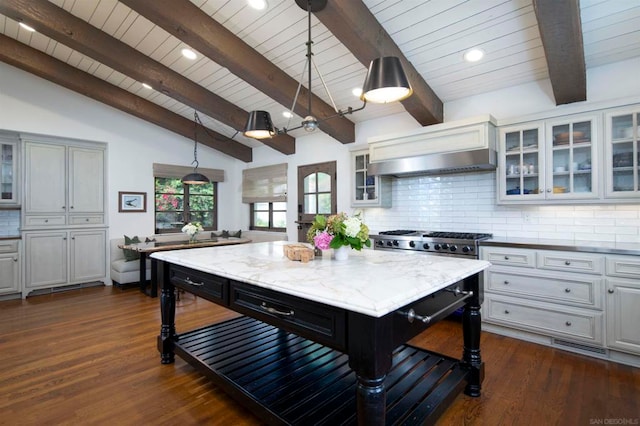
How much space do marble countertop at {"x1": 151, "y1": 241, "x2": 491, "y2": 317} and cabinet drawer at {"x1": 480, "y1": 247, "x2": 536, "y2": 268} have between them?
4.64 feet

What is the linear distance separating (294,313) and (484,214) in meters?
3.07

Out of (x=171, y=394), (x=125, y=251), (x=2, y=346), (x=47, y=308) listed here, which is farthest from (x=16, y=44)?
(x=171, y=394)

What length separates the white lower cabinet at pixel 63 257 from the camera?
4.75 meters

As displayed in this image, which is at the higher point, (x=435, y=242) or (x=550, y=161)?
(x=550, y=161)

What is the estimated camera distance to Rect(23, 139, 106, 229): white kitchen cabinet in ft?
15.6

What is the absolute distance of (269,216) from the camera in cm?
684

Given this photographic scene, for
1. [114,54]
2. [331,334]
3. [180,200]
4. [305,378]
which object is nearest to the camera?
[331,334]

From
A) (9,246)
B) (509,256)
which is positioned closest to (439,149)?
(509,256)

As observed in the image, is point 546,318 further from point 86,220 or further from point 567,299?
point 86,220

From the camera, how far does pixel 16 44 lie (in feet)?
14.1

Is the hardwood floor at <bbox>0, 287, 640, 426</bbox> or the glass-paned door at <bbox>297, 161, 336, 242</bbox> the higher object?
the glass-paned door at <bbox>297, 161, 336, 242</bbox>

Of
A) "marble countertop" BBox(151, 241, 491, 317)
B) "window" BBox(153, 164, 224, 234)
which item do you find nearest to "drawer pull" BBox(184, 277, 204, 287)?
"marble countertop" BBox(151, 241, 491, 317)

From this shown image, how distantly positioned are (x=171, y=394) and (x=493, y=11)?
3752 mm

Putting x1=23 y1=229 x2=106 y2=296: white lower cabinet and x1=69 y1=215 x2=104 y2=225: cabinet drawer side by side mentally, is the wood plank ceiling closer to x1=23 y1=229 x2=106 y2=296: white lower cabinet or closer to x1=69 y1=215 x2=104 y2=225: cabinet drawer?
x1=69 y1=215 x2=104 y2=225: cabinet drawer
